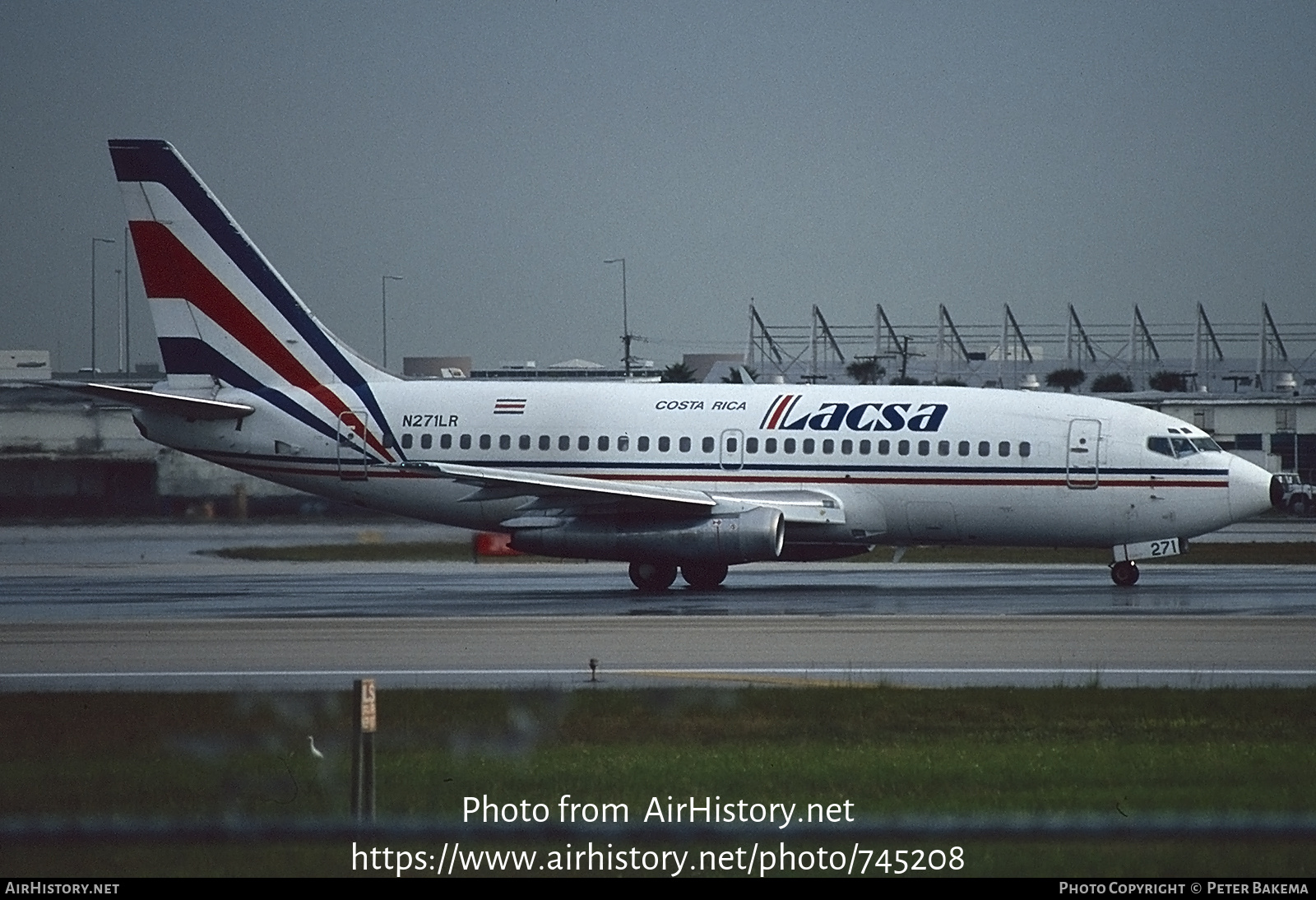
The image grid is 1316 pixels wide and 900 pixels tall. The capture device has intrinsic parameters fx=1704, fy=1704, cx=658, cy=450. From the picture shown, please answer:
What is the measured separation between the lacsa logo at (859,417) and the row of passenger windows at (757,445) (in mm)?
301

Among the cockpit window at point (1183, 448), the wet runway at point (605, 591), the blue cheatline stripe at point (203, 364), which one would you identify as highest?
the blue cheatline stripe at point (203, 364)

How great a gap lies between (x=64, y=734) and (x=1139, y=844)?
1019cm

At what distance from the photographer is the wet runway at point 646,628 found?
20.3m

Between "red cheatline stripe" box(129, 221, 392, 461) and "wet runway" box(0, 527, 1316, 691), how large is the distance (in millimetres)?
4779

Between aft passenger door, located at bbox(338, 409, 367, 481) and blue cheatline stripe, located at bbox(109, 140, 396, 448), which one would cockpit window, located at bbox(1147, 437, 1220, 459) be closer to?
aft passenger door, located at bbox(338, 409, 367, 481)

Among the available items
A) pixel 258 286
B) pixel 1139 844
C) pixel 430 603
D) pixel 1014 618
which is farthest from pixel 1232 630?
pixel 258 286

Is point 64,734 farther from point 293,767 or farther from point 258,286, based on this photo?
point 258,286

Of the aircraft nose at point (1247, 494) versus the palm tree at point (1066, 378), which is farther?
the palm tree at point (1066, 378)

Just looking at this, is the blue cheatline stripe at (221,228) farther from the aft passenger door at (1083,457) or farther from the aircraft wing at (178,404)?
Result: the aft passenger door at (1083,457)

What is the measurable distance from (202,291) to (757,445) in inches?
504

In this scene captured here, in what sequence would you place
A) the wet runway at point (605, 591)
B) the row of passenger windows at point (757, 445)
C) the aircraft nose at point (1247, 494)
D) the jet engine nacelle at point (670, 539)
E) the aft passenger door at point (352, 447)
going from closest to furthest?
the wet runway at point (605, 591) → the jet engine nacelle at point (670, 539) → the aircraft nose at point (1247, 494) → the row of passenger windows at point (757, 445) → the aft passenger door at point (352, 447)

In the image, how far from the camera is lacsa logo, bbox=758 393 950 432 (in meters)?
33.8

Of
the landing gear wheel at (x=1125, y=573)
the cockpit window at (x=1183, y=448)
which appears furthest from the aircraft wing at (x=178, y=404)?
the cockpit window at (x=1183, y=448)

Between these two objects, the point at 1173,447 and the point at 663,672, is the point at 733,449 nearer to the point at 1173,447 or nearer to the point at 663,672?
the point at 1173,447
